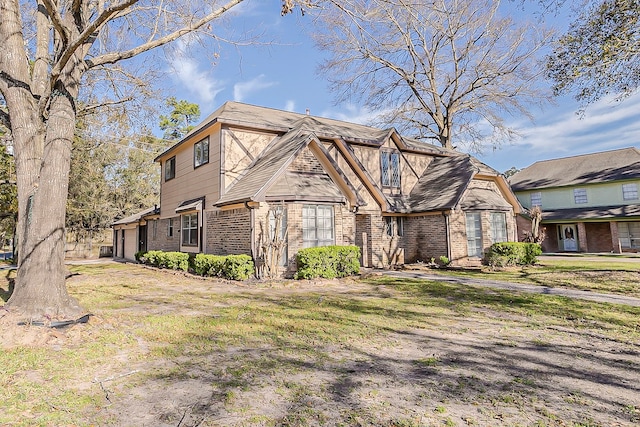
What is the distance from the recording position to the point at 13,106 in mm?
7070

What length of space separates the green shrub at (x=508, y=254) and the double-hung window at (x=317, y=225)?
7244 millimetres

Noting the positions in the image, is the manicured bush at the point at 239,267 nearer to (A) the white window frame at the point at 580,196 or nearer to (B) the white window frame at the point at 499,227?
(B) the white window frame at the point at 499,227

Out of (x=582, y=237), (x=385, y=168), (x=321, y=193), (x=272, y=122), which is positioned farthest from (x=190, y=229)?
(x=582, y=237)

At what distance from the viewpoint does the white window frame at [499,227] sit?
17.2 metres

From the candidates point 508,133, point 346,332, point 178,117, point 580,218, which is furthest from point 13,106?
point 178,117

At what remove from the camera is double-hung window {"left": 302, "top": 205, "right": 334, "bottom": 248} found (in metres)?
12.9

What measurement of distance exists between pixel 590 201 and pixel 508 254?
1960 cm

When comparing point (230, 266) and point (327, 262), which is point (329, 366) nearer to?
point (327, 262)

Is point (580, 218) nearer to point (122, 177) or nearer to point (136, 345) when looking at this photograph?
point (136, 345)

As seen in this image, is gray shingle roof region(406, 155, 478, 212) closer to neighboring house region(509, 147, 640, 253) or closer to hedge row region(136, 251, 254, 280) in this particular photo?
hedge row region(136, 251, 254, 280)

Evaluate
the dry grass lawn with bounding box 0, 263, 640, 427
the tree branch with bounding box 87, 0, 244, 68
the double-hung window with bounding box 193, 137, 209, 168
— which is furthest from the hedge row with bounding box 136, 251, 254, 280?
the tree branch with bounding box 87, 0, 244, 68

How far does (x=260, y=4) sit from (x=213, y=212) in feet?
28.6

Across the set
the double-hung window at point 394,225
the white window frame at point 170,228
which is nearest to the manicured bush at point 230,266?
the white window frame at point 170,228

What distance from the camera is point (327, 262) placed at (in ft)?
40.5
